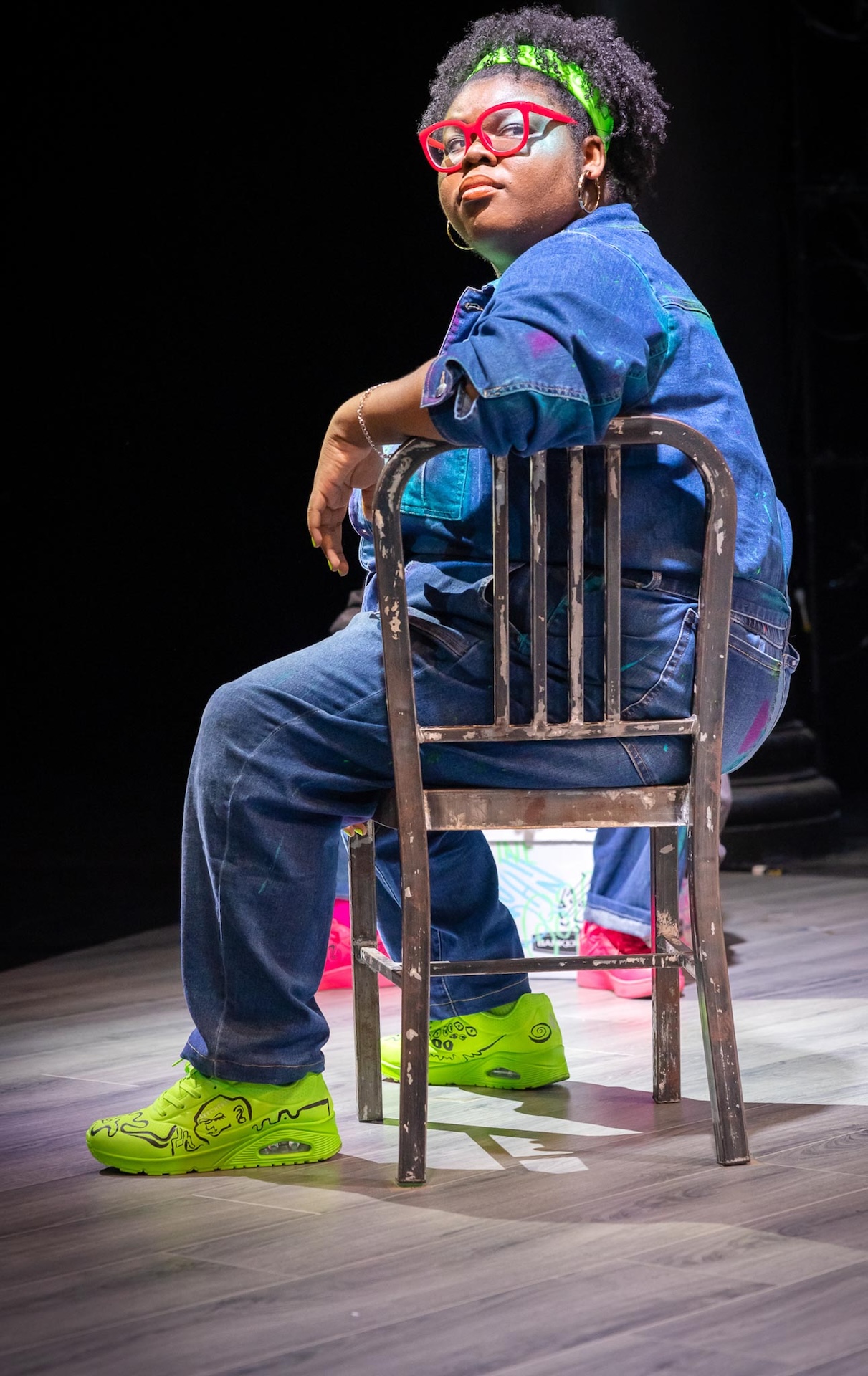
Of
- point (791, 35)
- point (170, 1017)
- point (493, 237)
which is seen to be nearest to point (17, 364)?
point (791, 35)

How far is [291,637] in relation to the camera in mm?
5184

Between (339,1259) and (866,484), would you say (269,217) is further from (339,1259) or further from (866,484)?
A: (339,1259)

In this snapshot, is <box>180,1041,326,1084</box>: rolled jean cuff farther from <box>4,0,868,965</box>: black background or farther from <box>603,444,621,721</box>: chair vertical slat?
<box>4,0,868,965</box>: black background

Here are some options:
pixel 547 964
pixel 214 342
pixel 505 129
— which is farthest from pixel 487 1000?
pixel 214 342

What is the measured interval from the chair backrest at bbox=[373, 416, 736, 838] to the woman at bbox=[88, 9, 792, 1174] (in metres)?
0.03

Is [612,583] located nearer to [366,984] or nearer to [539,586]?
[539,586]

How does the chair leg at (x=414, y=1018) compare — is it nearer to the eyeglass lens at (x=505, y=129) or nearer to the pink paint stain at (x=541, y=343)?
the pink paint stain at (x=541, y=343)

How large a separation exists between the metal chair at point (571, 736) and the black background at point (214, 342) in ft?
9.21

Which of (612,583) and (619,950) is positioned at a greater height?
(612,583)

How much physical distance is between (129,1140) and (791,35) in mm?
4338

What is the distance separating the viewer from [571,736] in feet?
5.45

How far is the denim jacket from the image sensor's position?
1531mm

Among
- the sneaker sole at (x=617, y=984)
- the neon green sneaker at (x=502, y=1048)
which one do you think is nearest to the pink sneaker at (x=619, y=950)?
the sneaker sole at (x=617, y=984)

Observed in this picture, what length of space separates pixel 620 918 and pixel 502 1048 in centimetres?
68
